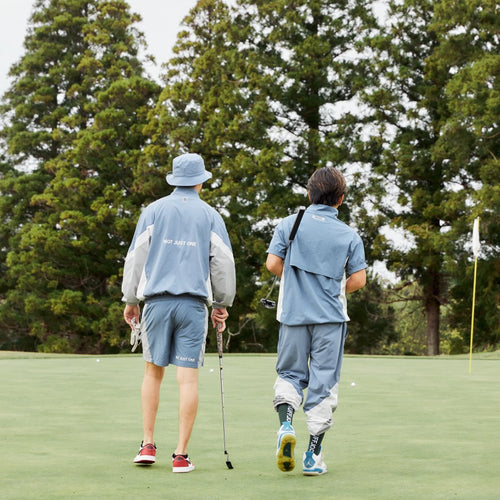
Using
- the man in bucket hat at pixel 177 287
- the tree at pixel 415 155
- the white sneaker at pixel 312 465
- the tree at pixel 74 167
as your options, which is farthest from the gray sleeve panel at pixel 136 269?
the tree at pixel 74 167

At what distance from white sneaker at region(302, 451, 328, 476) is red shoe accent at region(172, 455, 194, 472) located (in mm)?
635

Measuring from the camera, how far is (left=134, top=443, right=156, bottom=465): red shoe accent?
5.27m

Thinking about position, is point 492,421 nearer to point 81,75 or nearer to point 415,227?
point 415,227

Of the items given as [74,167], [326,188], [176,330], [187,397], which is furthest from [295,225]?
[74,167]

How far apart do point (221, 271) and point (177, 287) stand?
330 millimetres

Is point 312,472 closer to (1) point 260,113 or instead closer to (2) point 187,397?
(2) point 187,397

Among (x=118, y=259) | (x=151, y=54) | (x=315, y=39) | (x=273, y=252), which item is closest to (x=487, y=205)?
(x=315, y=39)

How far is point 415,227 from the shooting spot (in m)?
29.5

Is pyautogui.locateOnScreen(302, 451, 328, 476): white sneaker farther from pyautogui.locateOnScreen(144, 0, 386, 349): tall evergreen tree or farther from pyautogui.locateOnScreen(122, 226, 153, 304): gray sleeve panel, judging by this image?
pyautogui.locateOnScreen(144, 0, 386, 349): tall evergreen tree

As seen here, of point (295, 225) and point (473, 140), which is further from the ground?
point (473, 140)

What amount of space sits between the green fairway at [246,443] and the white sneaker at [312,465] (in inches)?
2.1

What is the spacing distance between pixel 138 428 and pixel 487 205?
21.5 m

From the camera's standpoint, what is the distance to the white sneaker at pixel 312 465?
509cm

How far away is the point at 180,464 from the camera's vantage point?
513 centimetres
